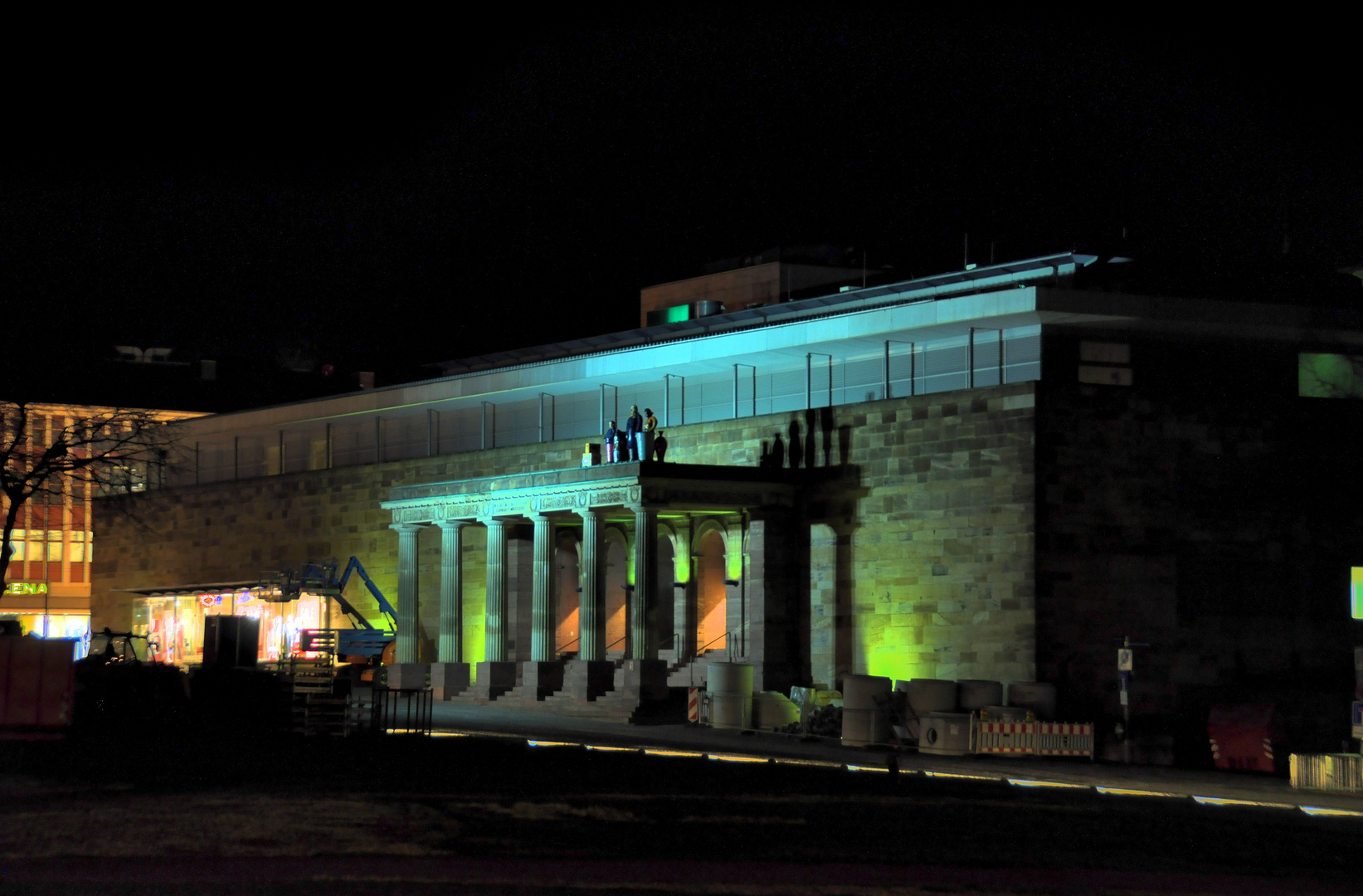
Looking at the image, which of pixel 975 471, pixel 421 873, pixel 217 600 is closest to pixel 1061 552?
pixel 975 471

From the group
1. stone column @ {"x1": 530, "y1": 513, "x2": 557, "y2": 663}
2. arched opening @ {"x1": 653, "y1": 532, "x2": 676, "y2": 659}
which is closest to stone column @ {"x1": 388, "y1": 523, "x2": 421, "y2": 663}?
stone column @ {"x1": 530, "y1": 513, "x2": 557, "y2": 663}

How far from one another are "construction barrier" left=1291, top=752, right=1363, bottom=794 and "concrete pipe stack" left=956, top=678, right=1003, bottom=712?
29.9 ft

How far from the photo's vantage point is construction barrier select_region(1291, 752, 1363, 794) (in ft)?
98.9

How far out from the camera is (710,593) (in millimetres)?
51531

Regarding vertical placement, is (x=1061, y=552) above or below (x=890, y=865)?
above

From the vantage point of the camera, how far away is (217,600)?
70062 millimetres

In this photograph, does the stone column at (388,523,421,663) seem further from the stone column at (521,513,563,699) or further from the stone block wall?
the stone column at (521,513,563,699)

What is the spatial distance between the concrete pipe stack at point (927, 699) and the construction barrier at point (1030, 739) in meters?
2.11

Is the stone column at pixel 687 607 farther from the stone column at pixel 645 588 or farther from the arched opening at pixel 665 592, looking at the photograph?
the stone column at pixel 645 588

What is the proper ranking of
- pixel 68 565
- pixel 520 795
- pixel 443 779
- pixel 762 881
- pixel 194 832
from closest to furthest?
1. pixel 762 881
2. pixel 194 832
3. pixel 520 795
4. pixel 443 779
5. pixel 68 565

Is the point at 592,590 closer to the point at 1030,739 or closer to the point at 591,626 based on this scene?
the point at 591,626

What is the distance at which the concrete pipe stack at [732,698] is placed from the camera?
136 feet

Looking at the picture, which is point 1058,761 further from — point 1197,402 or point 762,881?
point 762,881

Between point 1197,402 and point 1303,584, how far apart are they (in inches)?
201
